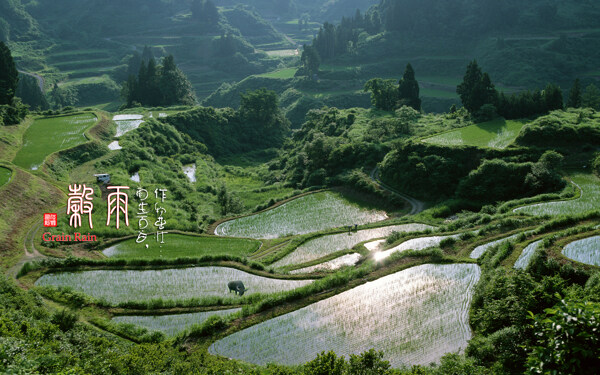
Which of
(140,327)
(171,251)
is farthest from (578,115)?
(140,327)

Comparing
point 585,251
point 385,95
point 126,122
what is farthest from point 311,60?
point 585,251

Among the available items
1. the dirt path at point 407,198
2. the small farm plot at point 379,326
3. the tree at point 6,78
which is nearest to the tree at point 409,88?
the dirt path at point 407,198

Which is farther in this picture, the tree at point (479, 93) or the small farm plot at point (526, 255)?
the tree at point (479, 93)

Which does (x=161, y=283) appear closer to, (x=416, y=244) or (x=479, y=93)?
(x=416, y=244)

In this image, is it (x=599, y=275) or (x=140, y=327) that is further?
(x=140, y=327)

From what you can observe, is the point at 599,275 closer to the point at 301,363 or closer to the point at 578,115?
the point at 301,363

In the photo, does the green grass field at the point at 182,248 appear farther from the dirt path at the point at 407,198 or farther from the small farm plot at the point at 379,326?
the dirt path at the point at 407,198
